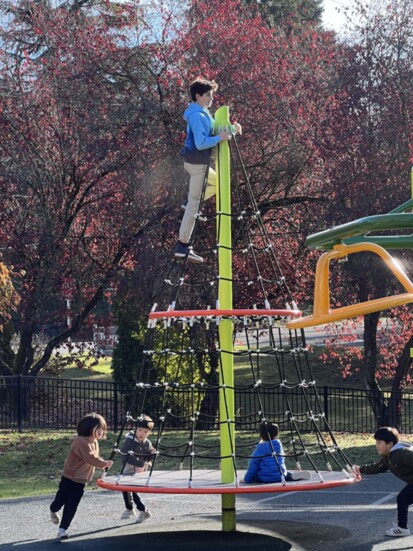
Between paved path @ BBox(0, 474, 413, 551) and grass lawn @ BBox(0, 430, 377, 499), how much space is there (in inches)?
62.6

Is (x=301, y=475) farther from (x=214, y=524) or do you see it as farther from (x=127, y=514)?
(x=127, y=514)

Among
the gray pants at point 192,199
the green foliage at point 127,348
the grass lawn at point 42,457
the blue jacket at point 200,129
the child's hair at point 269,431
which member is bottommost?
the grass lawn at point 42,457

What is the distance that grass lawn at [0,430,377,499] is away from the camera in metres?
13.0

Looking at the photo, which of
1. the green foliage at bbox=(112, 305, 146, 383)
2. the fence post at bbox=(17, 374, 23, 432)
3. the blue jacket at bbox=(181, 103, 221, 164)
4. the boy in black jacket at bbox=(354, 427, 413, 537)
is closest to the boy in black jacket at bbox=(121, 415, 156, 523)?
the boy in black jacket at bbox=(354, 427, 413, 537)

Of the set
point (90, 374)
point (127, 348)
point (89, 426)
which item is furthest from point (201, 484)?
point (90, 374)

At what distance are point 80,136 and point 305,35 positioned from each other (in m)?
5.66

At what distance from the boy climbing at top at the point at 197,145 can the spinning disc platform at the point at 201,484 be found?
1.96 meters

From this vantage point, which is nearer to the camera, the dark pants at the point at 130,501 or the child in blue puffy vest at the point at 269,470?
the child in blue puffy vest at the point at 269,470

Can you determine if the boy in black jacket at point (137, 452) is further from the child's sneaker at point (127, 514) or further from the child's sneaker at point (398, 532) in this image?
the child's sneaker at point (398, 532)

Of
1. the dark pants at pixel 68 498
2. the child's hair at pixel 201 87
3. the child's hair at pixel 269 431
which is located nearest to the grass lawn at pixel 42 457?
the dark pants at pixel 68 498

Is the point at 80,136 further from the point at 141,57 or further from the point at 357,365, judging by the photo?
the point at 357,365

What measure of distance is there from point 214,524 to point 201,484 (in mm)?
1888

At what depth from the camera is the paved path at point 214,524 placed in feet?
26.2

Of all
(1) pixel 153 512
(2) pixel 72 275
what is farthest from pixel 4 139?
(1) pixel 153 512
